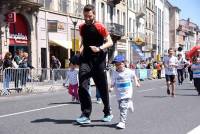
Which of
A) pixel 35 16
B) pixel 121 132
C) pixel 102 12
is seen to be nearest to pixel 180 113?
pixel 121 132

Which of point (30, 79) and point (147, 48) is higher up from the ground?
point (147, 48)

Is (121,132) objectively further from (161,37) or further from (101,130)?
(161,37)

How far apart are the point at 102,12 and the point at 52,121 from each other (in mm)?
39755

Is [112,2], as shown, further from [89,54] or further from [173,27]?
[173,27]

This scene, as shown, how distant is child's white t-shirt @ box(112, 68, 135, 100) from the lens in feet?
29.2

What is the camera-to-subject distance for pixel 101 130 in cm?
829

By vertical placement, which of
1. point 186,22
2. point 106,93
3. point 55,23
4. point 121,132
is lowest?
point 121,132

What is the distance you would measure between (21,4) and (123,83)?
2244 centimetres

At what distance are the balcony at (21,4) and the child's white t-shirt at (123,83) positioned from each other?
21.0 metres

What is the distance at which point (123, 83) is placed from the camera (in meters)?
9.01

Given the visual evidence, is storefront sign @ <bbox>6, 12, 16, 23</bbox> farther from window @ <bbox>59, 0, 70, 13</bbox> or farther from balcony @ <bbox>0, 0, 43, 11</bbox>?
window @ <bbox>59, 0, 70, 13</bbox>

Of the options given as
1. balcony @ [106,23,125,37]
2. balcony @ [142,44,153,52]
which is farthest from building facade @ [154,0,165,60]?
balcony @ [106,23,125,37]

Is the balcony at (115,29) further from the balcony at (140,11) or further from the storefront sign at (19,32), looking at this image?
the storefront sign at (19,32)

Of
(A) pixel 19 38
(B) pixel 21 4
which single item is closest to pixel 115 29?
(A) pixel 19 38
